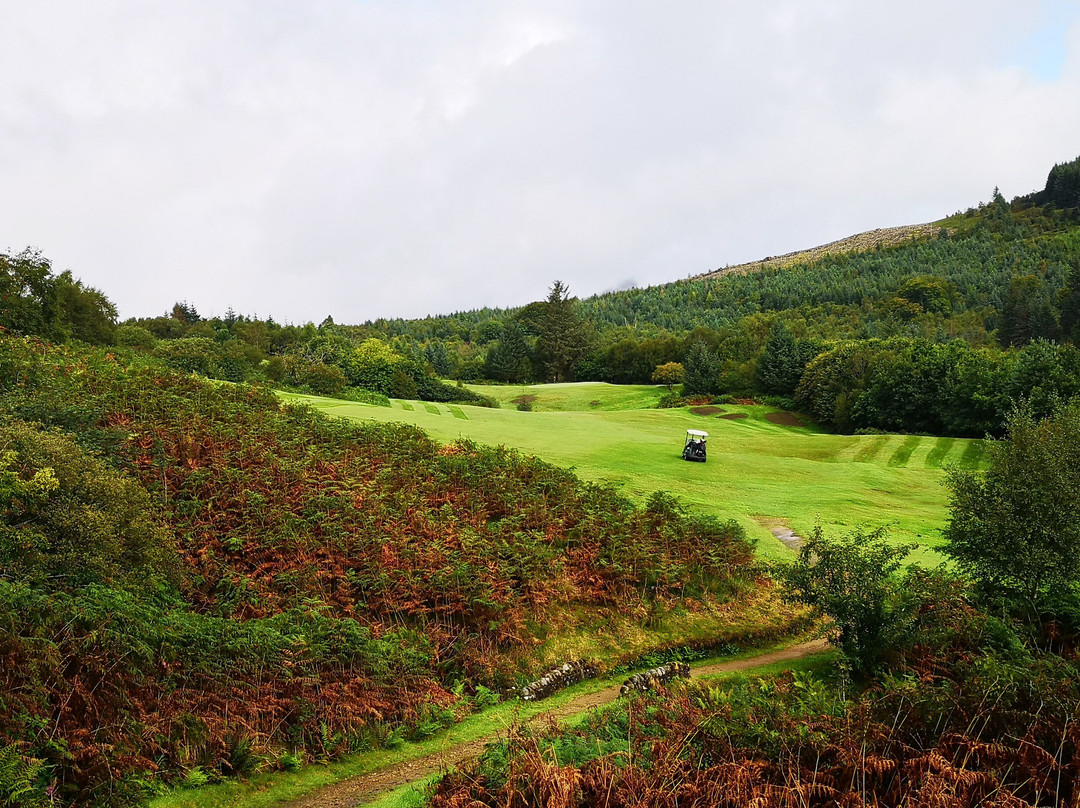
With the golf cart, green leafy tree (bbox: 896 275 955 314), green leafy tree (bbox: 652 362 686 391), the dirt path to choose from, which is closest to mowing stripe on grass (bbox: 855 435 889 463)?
the golf cart

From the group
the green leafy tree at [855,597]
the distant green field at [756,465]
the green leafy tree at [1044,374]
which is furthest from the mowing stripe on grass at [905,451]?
the green leafy tree at [855,597]

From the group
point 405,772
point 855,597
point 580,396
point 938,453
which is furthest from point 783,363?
point 405,772

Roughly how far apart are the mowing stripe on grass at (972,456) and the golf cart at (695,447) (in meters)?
17.6

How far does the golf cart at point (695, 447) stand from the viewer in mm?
35844

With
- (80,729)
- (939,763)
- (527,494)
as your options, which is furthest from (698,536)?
(80,729)

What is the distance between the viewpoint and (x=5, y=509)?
40.0ft

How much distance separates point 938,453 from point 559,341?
70853mm

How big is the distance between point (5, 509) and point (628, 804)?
12050 mm

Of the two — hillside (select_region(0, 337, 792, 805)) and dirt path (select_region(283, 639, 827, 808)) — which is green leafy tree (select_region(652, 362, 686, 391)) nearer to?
hillside (select_region(0, 337, 792, 805))

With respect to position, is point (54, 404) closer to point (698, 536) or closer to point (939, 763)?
point (698, 536)

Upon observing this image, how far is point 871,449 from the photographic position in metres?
46.7

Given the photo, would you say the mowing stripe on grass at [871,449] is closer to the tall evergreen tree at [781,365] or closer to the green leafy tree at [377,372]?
the tall evergreen tree at [781,365]

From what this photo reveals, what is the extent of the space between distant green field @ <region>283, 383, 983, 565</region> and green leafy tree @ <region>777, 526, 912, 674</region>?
8.07 metres

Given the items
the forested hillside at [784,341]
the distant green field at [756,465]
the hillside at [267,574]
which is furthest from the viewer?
the forested hillside at [784,341]
